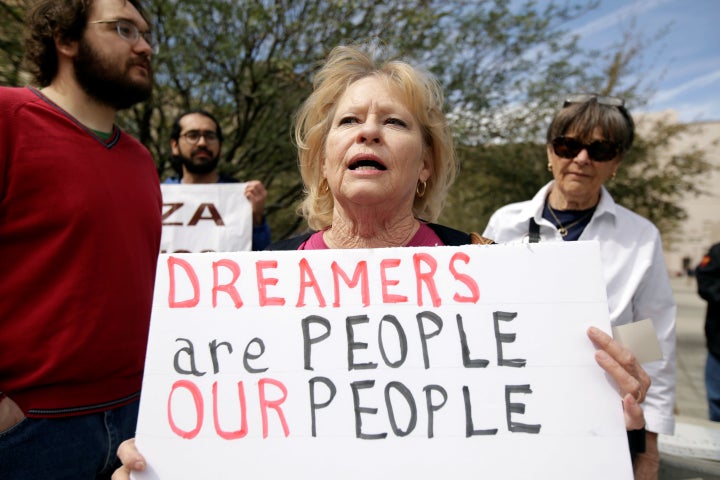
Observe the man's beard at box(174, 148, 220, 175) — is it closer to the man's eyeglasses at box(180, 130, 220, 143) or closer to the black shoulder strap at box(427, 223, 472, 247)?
the man's eyeglasses at box(180, 130, 220, 143)

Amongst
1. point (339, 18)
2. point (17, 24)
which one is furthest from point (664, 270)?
point (17, 24)

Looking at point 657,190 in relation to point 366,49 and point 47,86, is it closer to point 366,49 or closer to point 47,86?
point 366,49

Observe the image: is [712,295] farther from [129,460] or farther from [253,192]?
[129,460]

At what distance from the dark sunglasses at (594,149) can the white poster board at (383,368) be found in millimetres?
1201

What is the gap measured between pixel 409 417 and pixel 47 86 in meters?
1.91

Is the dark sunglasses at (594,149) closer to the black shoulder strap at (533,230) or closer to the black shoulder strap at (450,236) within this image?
the black shoulder strap at (533,230)

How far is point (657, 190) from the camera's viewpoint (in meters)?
9.16

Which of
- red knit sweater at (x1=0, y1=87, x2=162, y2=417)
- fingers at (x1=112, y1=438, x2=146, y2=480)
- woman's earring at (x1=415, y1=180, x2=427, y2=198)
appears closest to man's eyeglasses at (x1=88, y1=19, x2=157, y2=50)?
red knit sweater at (x1=0, y1=87, x2=162, y2=417)

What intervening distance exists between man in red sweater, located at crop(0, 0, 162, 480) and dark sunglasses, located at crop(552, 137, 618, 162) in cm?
189

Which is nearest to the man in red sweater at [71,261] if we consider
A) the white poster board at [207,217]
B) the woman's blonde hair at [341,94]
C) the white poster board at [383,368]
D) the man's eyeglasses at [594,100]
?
the white poster board at [383,368]

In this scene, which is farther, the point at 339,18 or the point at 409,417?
the point at 339,18

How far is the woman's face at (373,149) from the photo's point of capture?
4.99ft

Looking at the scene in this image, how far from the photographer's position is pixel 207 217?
3248 millimetres

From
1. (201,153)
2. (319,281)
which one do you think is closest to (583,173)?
(319,281)
